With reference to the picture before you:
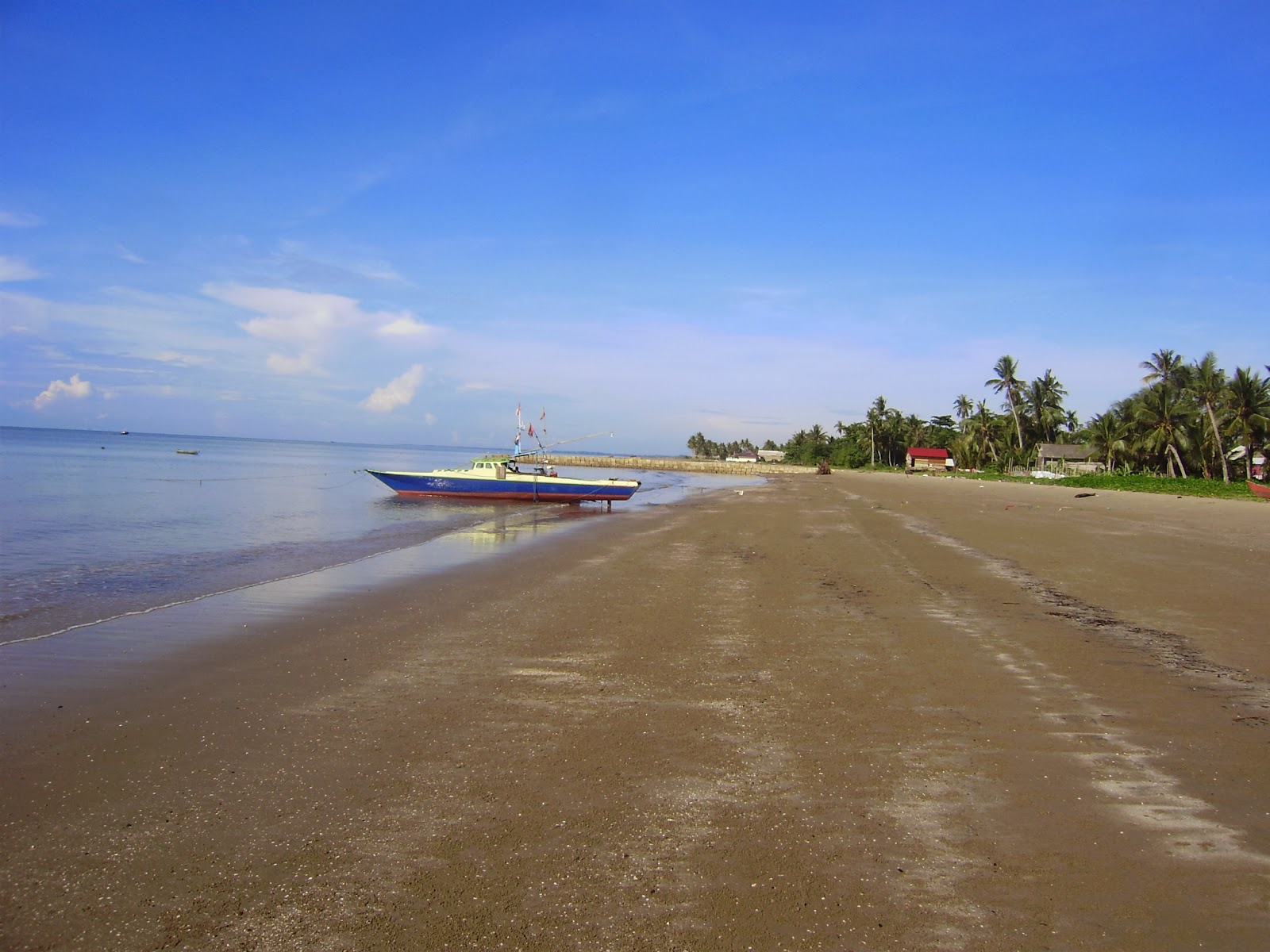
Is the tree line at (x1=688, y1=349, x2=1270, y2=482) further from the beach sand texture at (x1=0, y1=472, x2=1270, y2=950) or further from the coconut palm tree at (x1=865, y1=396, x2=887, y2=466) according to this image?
the beach sand texture at (x1=0, y1=472, x2=1270, y2=950)

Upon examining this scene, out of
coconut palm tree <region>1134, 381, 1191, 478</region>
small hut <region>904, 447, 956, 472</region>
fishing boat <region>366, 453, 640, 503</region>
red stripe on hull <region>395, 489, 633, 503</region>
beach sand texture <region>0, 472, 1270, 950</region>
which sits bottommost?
beach sand texture <region>0, 472, 1270, 950</region>

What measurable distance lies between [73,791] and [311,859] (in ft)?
6.23

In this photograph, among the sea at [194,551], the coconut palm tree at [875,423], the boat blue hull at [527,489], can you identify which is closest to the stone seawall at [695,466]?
the coconut palm tree at [875,423]

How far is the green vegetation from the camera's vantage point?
48.6 meters

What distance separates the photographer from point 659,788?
4570 millimetres

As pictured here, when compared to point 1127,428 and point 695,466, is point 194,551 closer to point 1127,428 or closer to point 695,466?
point 1127,428

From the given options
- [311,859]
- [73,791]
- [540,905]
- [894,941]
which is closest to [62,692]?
[73,791]

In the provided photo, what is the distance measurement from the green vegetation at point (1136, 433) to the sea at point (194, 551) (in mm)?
38736

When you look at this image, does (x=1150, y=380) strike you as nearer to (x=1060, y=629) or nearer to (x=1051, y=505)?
(x=1051, y=505)

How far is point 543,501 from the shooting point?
112 feet

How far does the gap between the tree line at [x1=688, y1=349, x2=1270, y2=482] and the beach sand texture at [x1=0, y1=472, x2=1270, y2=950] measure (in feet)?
173

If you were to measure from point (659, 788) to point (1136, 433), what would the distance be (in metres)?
68.3

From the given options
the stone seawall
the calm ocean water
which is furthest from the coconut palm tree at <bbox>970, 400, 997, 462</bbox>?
the calm ocean water

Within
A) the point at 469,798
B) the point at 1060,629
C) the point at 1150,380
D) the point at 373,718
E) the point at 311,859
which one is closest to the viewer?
the point at 311,859
